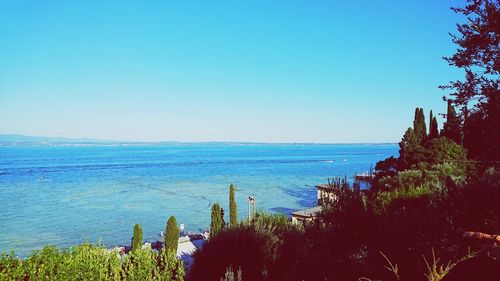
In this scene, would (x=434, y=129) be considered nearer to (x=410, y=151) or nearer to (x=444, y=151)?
(x=410, y=151)

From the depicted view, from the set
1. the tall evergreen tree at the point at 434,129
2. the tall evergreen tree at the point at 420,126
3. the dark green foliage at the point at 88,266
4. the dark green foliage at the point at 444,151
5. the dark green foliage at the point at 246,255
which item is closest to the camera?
the dark green foliage at the point at 88,266

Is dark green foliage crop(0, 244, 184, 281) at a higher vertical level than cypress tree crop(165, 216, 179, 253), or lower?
higher

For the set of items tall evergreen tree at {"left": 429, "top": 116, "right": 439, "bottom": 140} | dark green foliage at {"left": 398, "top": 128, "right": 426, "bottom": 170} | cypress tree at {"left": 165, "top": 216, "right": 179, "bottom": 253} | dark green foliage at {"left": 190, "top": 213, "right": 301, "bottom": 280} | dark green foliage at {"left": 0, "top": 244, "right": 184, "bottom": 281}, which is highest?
tall evergreen tree at {"left": 429, "top": 116, "right": 439, "bottom": 140}

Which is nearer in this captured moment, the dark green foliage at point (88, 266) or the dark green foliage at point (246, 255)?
the dark green foliage at point (88, 266)

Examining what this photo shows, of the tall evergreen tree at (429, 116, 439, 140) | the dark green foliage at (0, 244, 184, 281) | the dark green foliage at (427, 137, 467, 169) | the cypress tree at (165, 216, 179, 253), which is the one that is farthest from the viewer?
the tall evergreen tree at (429, 116, 439, 140)

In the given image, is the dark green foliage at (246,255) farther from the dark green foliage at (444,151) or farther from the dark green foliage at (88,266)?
the dark green foliage at (444,151)

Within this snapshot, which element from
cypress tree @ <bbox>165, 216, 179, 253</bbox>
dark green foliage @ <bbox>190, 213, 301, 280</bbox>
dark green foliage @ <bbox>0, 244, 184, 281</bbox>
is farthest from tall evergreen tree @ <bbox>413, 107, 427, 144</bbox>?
dark green foliage @ <bbox>0, 244, 184, 281</bbox>

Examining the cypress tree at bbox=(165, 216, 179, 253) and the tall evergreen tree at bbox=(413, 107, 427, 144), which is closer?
the cypress tree at bbox=(165, 216, 179, 253)

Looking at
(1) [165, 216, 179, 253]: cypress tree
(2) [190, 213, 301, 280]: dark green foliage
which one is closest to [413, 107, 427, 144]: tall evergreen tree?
(1) [165, 216, 179, 253]: cypress tree

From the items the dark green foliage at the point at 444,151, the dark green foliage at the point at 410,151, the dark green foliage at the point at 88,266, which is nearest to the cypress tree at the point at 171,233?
the dark green foliage at the point at 88,266

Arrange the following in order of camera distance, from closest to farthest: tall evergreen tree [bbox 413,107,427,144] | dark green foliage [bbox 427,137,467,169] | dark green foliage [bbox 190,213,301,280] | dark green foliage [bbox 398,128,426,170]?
dark green foliage [bbox 190,213,301,280], dark green foliage [bbox 427,137,467,169], dark green foliage [bbox 398,128,426,170], tall evergreen tree [bbox 413,107,427,144]

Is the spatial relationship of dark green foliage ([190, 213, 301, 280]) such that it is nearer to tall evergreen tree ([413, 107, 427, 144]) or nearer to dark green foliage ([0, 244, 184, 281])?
dark green foliage ([0, 244, 184, 281])

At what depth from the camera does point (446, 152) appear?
29766 millimetres

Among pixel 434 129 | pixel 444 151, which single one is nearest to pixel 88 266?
pixel 444 151
